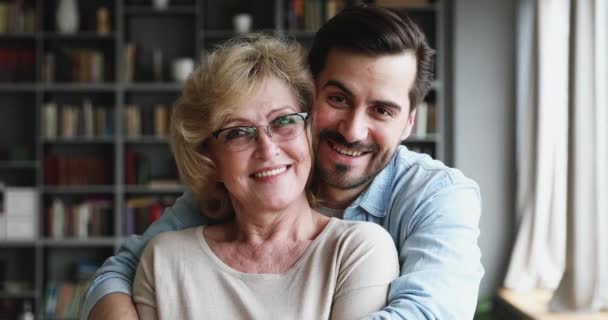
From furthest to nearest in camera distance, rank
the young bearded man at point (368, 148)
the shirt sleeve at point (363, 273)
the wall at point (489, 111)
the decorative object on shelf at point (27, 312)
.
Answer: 1. the decorative object on shelf at point (27, 312)
2. the wall at point (489, 111)
3. the young bearded man at point (368, 148)
4. the shirt sleeve at point (363, 273)

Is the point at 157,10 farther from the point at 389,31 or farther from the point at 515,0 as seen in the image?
the point at 389,31

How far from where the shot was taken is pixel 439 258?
1.68 metres

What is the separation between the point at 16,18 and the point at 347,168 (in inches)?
→ 193

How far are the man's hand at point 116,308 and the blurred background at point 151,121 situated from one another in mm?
3837

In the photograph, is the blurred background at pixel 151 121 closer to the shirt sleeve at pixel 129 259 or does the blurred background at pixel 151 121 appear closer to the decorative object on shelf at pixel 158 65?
the decorative object on shelf at pixel 158 65

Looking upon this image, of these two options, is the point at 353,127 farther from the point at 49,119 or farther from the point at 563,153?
the point at 49,119

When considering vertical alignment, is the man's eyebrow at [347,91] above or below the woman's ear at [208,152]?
above

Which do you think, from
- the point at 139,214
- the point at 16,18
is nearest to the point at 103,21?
the point at 16,18

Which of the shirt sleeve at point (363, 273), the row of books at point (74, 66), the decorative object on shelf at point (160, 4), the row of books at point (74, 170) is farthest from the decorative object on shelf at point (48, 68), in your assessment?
the shirt sleeve at point (363, 273)

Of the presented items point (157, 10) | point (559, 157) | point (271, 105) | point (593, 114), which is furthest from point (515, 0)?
point (271, 105)

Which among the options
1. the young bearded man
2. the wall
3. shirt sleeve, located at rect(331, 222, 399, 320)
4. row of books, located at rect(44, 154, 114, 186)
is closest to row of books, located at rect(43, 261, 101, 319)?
row of books, located at rect(44, 154, 114, 186)

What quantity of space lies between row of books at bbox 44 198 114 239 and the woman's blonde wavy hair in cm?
451

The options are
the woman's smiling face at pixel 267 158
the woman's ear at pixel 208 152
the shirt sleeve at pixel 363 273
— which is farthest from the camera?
the woman's ear at pixel 208 152

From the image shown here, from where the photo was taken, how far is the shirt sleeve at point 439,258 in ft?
5.13
